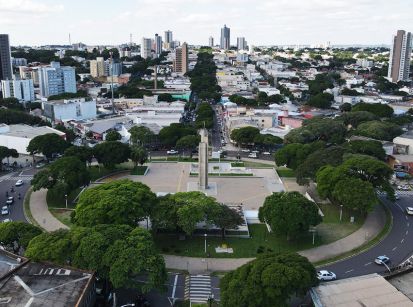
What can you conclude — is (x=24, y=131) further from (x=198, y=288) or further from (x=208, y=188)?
(x=198, y=288)

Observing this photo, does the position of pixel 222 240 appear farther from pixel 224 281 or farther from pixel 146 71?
pixel 146 71

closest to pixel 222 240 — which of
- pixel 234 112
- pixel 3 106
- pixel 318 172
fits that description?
pixel 318 172

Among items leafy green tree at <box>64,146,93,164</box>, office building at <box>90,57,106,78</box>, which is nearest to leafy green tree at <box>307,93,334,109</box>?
leafy green tree at <box>64,146,93,164</box>

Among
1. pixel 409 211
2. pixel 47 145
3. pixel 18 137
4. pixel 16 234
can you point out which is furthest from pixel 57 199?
pixel 409 211

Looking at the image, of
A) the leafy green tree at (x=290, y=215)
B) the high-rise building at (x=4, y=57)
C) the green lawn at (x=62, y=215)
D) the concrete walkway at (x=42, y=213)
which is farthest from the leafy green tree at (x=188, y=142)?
the high-rise building at (x=4, y=57)

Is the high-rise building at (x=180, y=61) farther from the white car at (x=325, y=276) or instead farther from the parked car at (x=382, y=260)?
the white car at (x=325, y=276)

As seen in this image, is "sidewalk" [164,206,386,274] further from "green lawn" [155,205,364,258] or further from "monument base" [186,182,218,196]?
"monument base" [186,182,218,196]
